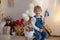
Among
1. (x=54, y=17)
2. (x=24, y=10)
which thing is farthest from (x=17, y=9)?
(x=54, y=17)

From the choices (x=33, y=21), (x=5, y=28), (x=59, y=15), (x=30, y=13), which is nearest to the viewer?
(x=33, y=21)

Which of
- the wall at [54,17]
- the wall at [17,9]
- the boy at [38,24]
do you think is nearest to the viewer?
the boy at [38,24]

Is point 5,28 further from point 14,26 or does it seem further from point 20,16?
point 20,16

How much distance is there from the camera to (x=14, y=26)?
450 centimetres

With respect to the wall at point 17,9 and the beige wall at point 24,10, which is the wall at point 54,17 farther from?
the wall at point 17,9

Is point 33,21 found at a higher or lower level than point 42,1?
lower

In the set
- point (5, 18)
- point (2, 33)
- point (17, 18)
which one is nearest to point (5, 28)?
point (2, 33)

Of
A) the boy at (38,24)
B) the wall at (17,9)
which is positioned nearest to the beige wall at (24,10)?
the wall at (17,9)

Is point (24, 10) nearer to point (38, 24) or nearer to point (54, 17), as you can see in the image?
point (54, 17)

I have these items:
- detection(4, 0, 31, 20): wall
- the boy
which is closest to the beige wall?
detection(4, 0, 31, 20): wall

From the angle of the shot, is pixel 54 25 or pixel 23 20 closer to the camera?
pixel 23 20

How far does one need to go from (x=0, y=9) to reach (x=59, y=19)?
1608mm

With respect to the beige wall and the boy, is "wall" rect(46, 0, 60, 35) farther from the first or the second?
the boy

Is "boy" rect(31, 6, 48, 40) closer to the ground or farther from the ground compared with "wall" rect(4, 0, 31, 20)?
closer to the ground
